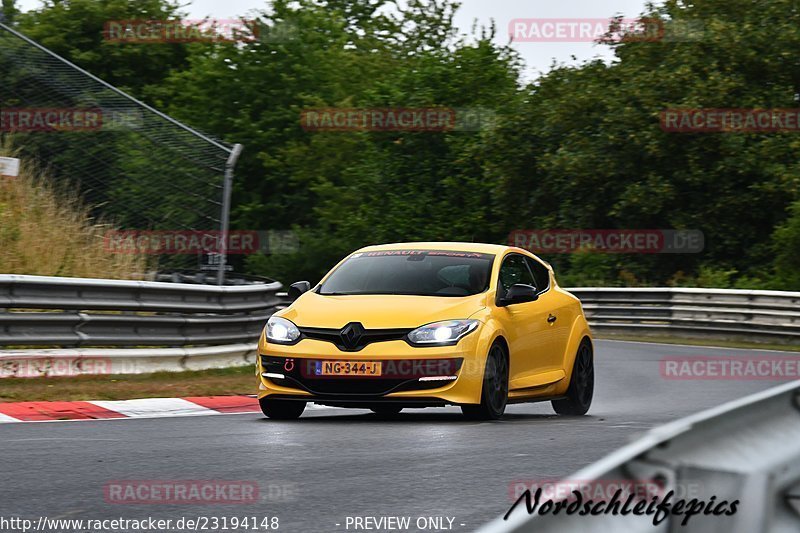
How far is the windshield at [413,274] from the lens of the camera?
10867mm

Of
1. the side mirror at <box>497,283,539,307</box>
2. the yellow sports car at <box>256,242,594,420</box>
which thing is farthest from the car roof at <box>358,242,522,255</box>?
the side mirror at <box>497,283,539,307</box>

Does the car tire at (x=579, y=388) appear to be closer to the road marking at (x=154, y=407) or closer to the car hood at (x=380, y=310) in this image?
the car hood at (x=380, y=310)

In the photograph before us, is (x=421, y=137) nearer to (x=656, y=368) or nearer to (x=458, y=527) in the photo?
(x=656, y=368)

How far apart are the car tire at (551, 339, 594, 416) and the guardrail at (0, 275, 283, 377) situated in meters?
4.25

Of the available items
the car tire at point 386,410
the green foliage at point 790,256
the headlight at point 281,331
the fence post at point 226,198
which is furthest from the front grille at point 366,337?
the green foliage at point 790,256

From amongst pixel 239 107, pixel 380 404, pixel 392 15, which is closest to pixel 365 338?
pixel 380 404

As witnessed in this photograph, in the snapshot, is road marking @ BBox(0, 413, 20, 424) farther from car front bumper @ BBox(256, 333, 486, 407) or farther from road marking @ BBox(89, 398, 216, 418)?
car front bumper @ BBox(256, 333, 486, 407)

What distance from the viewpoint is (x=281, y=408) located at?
413 inches

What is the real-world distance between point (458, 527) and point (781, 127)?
31315mm

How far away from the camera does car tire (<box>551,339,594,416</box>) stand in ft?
38.4

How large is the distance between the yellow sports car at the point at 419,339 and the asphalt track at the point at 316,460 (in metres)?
0.24

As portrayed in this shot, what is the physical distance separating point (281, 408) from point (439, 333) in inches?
56.8

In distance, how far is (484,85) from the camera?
1907 inches

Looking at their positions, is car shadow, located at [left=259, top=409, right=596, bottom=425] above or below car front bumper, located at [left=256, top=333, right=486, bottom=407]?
below
